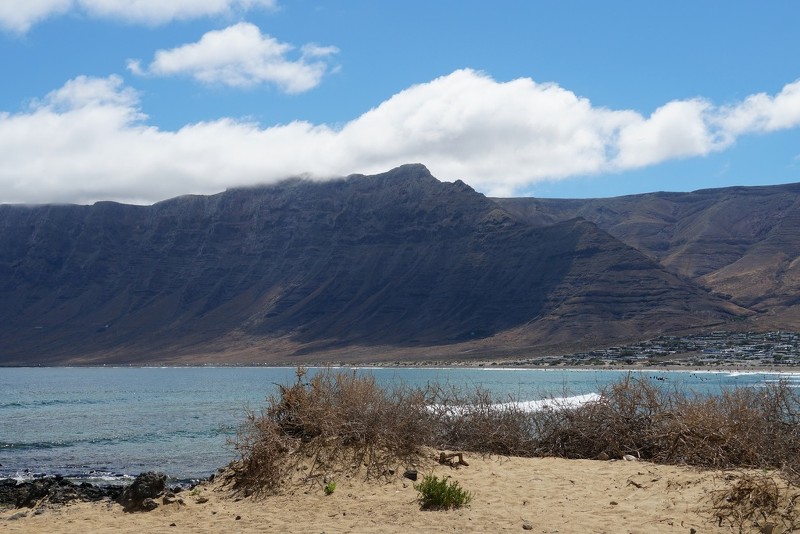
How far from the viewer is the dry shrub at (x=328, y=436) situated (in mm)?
14023

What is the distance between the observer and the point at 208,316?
180m

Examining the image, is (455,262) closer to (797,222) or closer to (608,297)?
(608,297)

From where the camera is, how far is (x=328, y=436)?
47.7ft

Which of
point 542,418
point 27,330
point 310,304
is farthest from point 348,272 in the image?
point 542,418

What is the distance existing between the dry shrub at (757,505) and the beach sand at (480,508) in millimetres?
180

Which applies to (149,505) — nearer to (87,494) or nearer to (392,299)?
(87,494)

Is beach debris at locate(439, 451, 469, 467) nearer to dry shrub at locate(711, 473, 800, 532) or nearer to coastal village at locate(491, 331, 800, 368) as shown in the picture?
dry shrub at locate(711, 473, 800, 532)

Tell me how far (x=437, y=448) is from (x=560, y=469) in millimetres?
2510

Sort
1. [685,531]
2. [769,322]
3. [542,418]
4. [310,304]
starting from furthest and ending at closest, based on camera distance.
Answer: [310,304] → [769,322] → [542,418] → [685,531]

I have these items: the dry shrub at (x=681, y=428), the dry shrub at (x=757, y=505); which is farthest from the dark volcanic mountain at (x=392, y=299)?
the dry shrub at (x=757, y=505)

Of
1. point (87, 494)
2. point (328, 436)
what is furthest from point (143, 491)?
point (87, 494)

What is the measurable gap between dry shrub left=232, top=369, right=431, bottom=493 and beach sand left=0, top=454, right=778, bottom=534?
428mm

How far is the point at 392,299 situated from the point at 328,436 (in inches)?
5950

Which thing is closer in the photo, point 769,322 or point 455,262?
point 769,322
